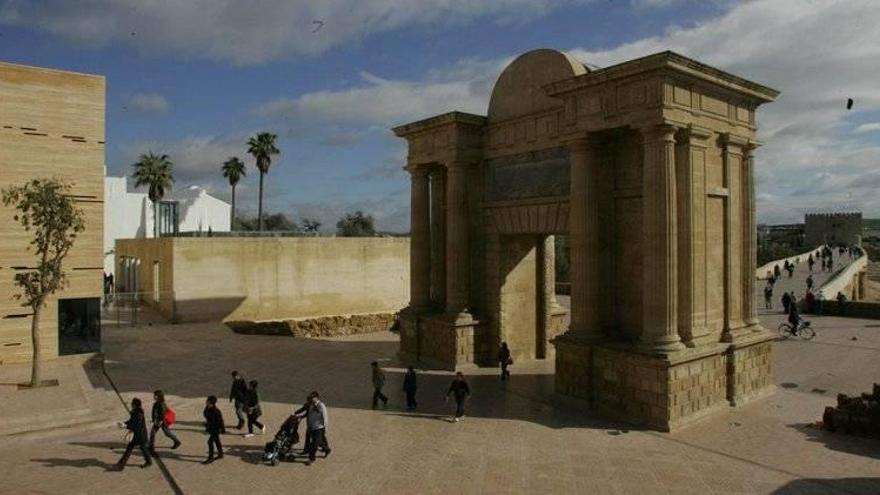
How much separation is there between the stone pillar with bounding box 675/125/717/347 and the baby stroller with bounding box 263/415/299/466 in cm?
918

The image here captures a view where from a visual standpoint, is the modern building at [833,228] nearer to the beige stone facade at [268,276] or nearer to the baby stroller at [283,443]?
the beige stone facade at [268,276]

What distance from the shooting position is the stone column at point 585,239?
608 inches

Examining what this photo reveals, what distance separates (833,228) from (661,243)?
106 metres

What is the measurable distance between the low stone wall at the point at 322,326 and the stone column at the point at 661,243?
65.9ft

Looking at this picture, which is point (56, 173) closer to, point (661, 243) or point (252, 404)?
point (252, 404)

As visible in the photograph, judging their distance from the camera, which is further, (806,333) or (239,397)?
(806,333)

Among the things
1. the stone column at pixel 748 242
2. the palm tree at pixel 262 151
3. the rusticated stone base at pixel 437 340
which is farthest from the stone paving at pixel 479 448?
the palm tree at pixel 262 151

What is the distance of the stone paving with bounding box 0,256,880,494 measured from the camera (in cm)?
1043

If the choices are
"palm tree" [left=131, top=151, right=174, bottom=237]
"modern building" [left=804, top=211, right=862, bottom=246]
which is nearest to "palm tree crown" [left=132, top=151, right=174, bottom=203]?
"palm tree" [left=131, top=151, right=174, bottom=237]

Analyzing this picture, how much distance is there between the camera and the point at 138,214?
5344cm

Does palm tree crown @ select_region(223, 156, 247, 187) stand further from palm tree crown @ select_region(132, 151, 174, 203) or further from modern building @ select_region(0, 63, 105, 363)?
modern building @ select_region(0, 63, 105, 363)

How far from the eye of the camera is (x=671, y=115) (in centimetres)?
1389

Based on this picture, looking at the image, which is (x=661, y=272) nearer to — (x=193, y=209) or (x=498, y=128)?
(x=498, y=128)

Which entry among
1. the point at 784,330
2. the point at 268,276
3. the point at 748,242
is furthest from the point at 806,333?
the point at 268,276
